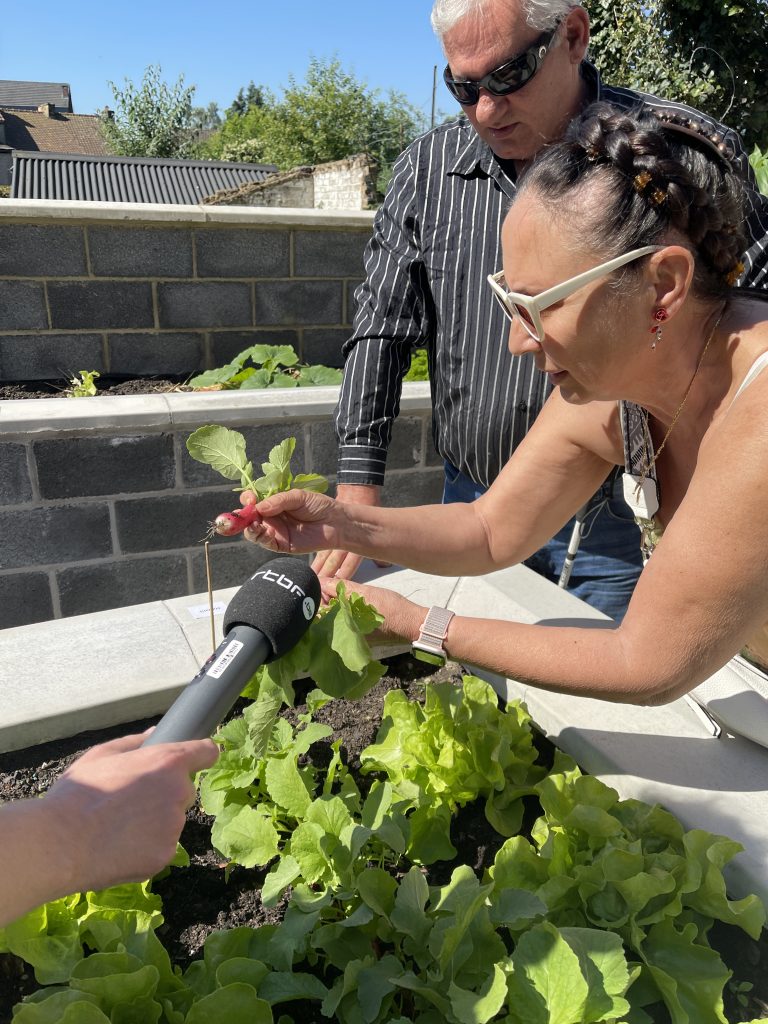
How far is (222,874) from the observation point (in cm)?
148

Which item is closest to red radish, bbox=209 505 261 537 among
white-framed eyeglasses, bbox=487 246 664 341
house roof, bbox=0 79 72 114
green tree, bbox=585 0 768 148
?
white-framed eyeglasses, bbox=487 246 664 341

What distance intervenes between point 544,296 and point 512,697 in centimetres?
94

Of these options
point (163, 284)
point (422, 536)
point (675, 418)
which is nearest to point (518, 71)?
point (675, 418)

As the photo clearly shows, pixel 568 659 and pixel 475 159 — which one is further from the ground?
pixel 475 159

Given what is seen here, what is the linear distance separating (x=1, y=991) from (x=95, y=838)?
65 centimetres

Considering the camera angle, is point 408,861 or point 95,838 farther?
point 408,861

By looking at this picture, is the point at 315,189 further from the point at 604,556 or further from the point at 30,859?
the point at 30,859

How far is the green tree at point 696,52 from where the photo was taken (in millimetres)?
10836

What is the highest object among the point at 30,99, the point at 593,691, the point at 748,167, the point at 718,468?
the point at 30,99

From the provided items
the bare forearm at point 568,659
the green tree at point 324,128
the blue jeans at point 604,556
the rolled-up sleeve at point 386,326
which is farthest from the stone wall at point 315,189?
the green tree at point 324,128

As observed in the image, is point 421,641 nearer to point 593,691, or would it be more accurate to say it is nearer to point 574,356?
point 593,691

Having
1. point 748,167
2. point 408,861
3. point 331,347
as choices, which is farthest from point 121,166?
point 408,861

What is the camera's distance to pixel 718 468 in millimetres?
1231

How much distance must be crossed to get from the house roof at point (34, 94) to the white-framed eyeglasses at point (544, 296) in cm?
6951
